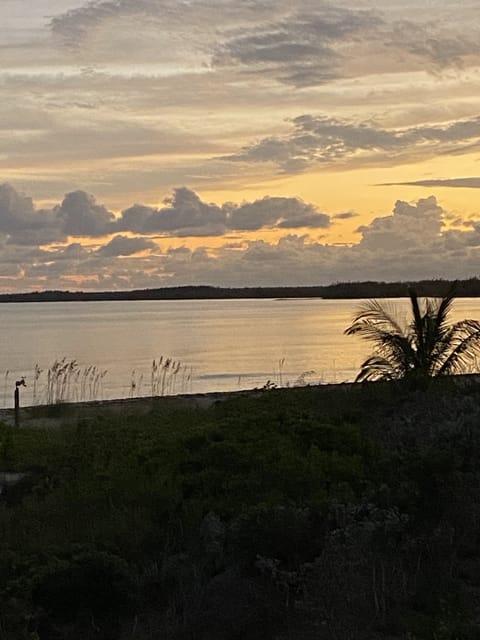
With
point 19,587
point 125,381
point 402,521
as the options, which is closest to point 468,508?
point 402,521

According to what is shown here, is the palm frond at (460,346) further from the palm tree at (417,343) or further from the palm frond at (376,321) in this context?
the palm frond at (376,321)

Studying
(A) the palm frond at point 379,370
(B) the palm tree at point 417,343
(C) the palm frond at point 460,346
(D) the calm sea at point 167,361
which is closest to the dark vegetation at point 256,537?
(A) the palm frond at point 379,370

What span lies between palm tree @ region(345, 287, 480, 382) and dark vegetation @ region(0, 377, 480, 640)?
13.5 ft

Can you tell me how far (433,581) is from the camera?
284 inches

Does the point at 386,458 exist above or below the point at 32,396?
above

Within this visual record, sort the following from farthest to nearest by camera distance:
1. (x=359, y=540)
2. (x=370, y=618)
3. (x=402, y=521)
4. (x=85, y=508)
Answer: (x=85, y=508) < (x=402, y=521) < (x=359, y=540) < (x=370, y=618)

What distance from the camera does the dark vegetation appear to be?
6.70 meters

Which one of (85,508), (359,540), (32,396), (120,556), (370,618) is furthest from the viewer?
(32,396)

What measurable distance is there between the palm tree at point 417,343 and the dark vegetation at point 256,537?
4.13 metres

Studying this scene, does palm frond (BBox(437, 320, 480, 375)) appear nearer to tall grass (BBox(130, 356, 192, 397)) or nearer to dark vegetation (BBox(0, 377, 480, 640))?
dark vegetation (BBox(0, 377, 480, 640))

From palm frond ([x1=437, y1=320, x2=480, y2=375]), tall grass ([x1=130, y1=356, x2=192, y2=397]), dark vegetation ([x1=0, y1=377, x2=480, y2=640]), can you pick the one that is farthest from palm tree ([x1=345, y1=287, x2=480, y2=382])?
tall grass ([x1=130, y1=356, x2=192, y2=397])

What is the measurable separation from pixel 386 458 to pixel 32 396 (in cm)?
2731

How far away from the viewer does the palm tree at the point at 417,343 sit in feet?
53.9

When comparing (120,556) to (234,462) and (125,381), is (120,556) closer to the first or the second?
(234,462)
